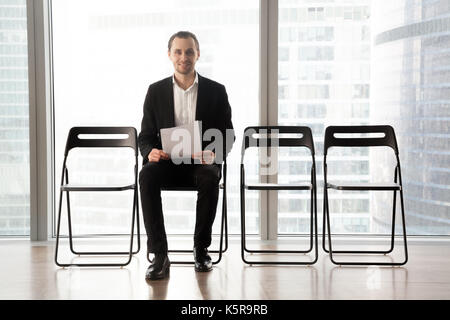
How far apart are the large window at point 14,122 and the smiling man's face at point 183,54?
1431mm

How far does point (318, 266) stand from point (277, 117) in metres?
1.18

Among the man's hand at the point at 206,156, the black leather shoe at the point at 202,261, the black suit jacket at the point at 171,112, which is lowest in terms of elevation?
the black leather shoe at the point at 202,261

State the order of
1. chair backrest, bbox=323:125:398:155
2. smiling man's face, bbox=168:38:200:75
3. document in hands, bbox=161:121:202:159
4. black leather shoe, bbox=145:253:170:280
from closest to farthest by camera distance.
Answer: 1. black leather shoe, bbox=145:253:170:280
2. document in hands, bbox=161:121:202:159
3. smiling man's face, bbox=168:38:200:75
4. chair backrest, bbox=323:125:398:155

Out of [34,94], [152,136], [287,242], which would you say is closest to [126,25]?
[34,94]

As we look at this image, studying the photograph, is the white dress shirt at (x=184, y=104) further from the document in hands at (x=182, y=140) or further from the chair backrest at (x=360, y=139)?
the chair backrest at (x=360, y=139)

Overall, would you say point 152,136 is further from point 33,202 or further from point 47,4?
point 47,4

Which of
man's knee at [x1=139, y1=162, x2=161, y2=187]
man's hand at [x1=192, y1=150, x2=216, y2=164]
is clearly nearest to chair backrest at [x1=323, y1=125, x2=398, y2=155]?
man's hand at [x1=192, y1=150, x2=216, y2=164]

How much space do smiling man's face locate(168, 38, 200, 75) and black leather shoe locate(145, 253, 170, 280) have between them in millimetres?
1168

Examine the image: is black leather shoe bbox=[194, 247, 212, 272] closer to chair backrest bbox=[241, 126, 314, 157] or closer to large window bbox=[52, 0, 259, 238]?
chair backrest bbox=[241, 126, 314, 157]

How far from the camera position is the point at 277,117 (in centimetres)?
386

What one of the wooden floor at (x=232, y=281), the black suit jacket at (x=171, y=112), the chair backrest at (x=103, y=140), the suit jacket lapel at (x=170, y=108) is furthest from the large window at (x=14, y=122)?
the suit jacket lapel at (x=170, y=108)

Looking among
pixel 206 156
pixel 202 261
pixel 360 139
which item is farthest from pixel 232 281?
pixel 360 139

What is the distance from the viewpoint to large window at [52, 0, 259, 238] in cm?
395

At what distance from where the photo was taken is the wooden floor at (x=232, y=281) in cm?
264
